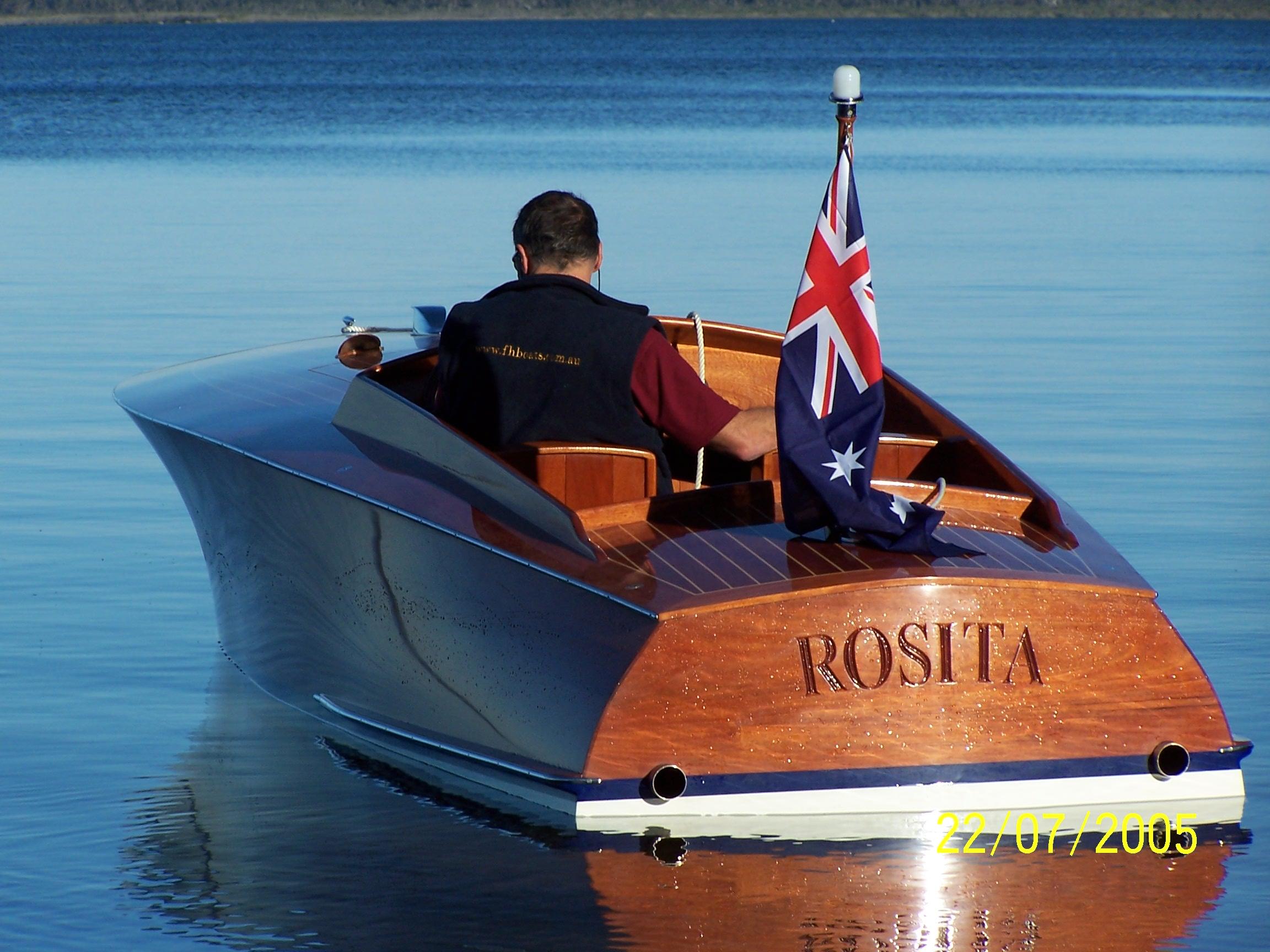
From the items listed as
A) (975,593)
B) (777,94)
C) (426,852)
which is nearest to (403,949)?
(426,852)

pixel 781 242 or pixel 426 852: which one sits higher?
pixel 781 242

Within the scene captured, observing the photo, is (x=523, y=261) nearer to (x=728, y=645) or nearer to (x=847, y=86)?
(x=847, y=86)

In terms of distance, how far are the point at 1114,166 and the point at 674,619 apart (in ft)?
77.6

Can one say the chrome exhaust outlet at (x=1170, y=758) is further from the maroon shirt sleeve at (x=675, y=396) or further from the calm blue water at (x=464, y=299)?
the maroon shirt sleeve at (x=675, y=396)

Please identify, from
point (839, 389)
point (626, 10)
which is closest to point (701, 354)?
point (839, 389)

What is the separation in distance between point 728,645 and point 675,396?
2.76ft

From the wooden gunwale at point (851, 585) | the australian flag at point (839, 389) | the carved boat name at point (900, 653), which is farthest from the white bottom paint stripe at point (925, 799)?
the australian flag at point (839, 389)

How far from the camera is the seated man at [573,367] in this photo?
4.73 meters

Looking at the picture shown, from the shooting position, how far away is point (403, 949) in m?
4.02

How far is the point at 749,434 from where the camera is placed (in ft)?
15.7

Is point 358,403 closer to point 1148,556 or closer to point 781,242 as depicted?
point 1148,556

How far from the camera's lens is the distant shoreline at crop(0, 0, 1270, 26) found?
388ft

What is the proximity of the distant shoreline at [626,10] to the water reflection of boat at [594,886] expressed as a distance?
11840cm
